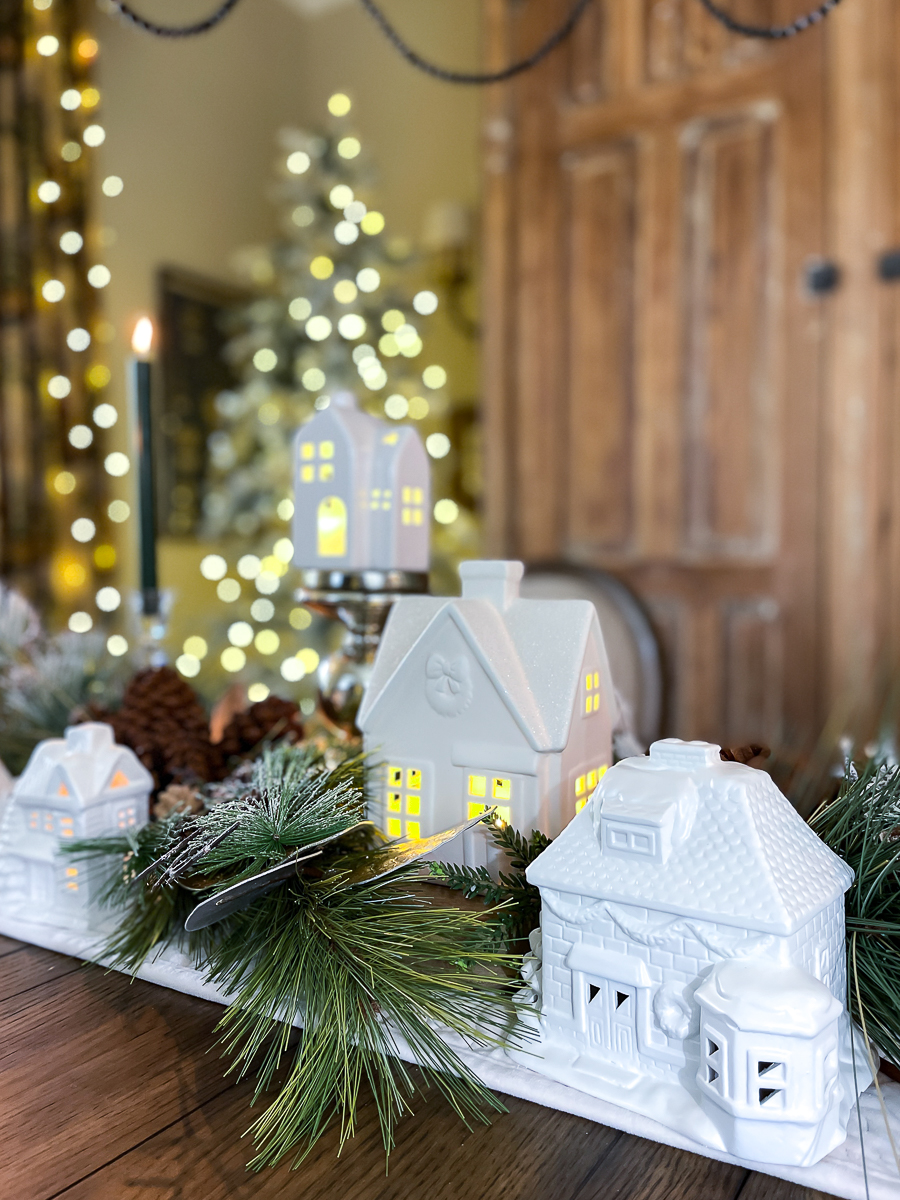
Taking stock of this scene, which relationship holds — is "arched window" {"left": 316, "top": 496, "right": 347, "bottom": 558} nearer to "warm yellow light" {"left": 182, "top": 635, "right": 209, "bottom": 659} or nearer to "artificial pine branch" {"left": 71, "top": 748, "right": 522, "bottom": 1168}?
"artificial pine branch" {"left": 71, "top": 748, "right": 522, "bottom": 1168}

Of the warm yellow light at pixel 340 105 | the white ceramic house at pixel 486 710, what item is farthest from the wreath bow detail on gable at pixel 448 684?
the warm yellow light at pixel 340 105

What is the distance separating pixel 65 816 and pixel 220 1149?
30cm

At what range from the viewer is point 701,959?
1.34ft

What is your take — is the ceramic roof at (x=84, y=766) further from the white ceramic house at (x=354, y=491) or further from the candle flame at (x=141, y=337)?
the candle flame at (x=141, y=337)

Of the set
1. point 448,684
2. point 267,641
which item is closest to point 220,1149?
point 448,684

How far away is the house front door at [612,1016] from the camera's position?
43 cm

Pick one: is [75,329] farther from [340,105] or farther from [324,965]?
[324,965]

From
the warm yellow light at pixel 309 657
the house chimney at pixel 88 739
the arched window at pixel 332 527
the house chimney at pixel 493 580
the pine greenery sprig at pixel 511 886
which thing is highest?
the arched window at pixel 332 527

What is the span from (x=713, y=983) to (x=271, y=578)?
2631 mm

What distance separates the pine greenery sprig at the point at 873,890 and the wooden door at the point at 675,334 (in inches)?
58.1

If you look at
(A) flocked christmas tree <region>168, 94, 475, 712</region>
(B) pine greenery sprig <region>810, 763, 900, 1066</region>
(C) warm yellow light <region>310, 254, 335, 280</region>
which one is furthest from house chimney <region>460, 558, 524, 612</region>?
(C) warm yellow light <region>310, 254, 335, 280</region>

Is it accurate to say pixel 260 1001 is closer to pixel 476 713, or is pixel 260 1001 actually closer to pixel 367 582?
pixel 476 713

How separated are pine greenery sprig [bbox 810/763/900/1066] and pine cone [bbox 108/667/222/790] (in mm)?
463

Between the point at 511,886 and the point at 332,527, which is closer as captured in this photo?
the point at 511,886
